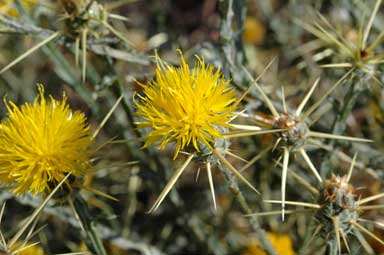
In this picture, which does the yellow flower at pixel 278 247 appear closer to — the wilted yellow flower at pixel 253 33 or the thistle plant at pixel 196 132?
the thistle plant at pixel 196 132

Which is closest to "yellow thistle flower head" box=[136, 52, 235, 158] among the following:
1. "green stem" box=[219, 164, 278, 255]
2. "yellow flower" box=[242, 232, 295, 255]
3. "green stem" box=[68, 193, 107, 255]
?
"green stem" box=[219, 164, 278, 255]

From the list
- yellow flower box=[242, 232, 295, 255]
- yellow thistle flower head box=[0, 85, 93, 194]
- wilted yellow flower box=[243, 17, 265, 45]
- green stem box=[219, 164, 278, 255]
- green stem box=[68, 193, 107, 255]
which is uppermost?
wilted yellow flower box=[243, 17, 265, 45]

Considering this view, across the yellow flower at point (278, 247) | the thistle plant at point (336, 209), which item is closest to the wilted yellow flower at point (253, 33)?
the yellow flower at point (278, 247)

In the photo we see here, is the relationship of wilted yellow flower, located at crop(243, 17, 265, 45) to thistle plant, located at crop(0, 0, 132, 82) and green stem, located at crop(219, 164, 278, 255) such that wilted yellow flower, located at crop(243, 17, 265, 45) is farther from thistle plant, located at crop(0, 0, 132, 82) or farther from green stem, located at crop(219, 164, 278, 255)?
green stem, located at crop(219, 164, 278, 255)

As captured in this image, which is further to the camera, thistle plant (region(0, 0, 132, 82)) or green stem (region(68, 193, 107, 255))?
thistle plant (region(0, 0, 132, 82))

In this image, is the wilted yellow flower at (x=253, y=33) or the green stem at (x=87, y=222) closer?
the green stem at (x=87, y=222)

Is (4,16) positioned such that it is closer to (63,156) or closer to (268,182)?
(63,156)

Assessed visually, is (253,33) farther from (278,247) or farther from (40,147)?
(40,147)
